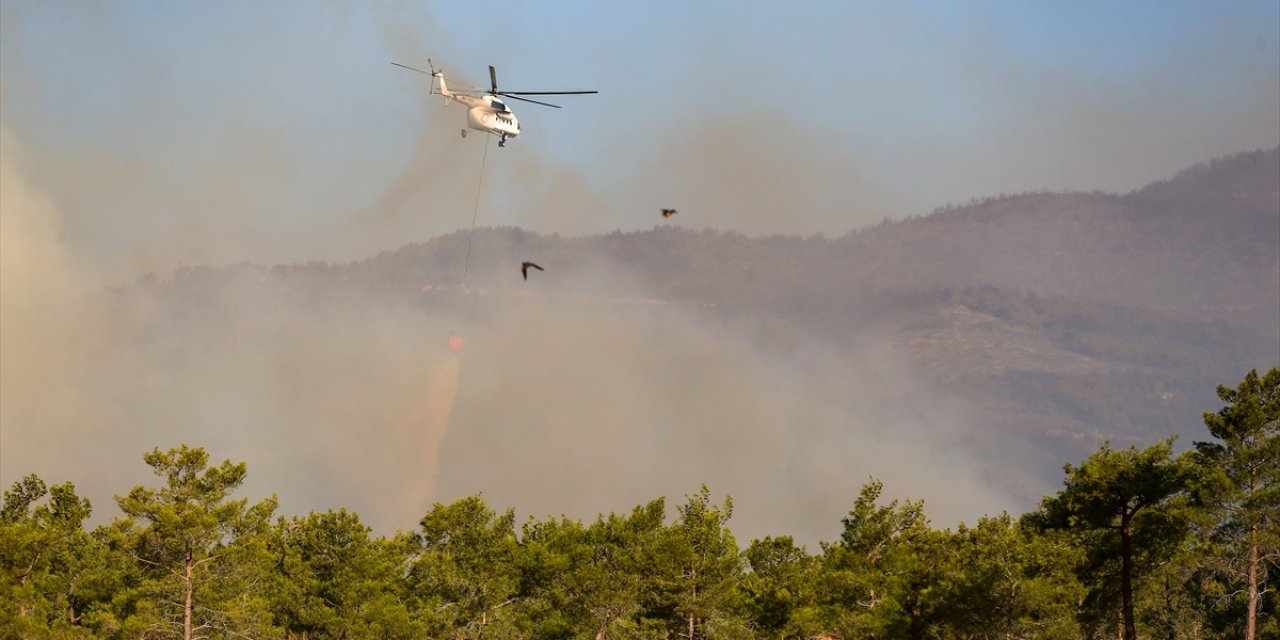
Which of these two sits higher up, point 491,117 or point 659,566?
point 491,117

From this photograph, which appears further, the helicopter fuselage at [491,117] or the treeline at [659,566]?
the helicopter fuselage at [491,117]

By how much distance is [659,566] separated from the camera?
8738 cm

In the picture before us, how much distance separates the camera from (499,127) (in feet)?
343

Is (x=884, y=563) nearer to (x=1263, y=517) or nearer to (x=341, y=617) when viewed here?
(x=1263, y=517)

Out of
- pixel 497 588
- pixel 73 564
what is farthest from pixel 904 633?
pixel 73 564

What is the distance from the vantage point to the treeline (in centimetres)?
7106

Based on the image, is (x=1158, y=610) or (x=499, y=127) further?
(x=1158, y=610)

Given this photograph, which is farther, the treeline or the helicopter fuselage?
the helicopter fuselage

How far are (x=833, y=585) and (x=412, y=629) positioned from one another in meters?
25.3

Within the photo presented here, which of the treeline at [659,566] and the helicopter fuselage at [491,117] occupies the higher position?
the helicopter fuselage at [491,117]

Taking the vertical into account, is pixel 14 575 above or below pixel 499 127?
below

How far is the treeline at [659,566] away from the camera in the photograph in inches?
2798

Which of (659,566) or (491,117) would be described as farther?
(491,117)

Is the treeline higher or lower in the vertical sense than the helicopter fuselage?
lower
